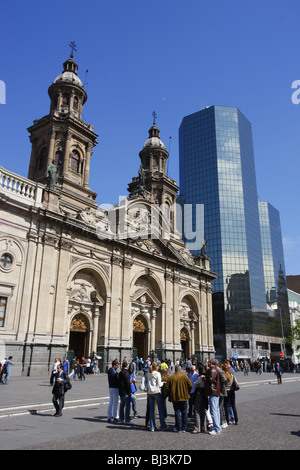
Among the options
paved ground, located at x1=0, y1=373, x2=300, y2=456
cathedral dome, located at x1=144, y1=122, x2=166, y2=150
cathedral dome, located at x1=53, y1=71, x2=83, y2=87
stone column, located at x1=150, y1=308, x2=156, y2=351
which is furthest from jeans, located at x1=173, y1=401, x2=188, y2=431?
cathedral dome, located at x1=144, y1=122, x2=166, y2=150

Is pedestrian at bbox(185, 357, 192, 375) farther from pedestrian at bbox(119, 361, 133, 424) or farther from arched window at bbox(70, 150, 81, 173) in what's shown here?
arched window at bbox(70, 150, 81, 173)

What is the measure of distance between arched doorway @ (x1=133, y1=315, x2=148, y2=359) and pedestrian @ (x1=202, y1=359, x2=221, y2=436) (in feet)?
94.4

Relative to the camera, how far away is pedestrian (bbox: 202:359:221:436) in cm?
901

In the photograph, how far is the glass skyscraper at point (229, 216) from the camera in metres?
78.7

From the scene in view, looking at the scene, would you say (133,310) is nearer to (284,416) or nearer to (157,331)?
(157,331)

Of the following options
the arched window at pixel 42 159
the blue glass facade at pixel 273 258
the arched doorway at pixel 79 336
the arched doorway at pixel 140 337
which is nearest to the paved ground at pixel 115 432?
the arched doorway at pixel 79 336

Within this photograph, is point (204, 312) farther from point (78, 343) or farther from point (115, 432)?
point (115, 432)

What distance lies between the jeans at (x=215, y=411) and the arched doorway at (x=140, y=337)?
28987 millimetres

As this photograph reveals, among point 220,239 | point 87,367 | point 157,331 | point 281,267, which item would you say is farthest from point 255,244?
point 87,367

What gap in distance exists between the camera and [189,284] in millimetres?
45469

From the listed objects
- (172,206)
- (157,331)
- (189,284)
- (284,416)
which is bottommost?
(284,416)

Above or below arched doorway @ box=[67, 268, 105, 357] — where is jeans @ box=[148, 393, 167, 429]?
below

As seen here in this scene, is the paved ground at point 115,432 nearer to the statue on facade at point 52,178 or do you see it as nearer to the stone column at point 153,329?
the statue on facade at point 52,178
